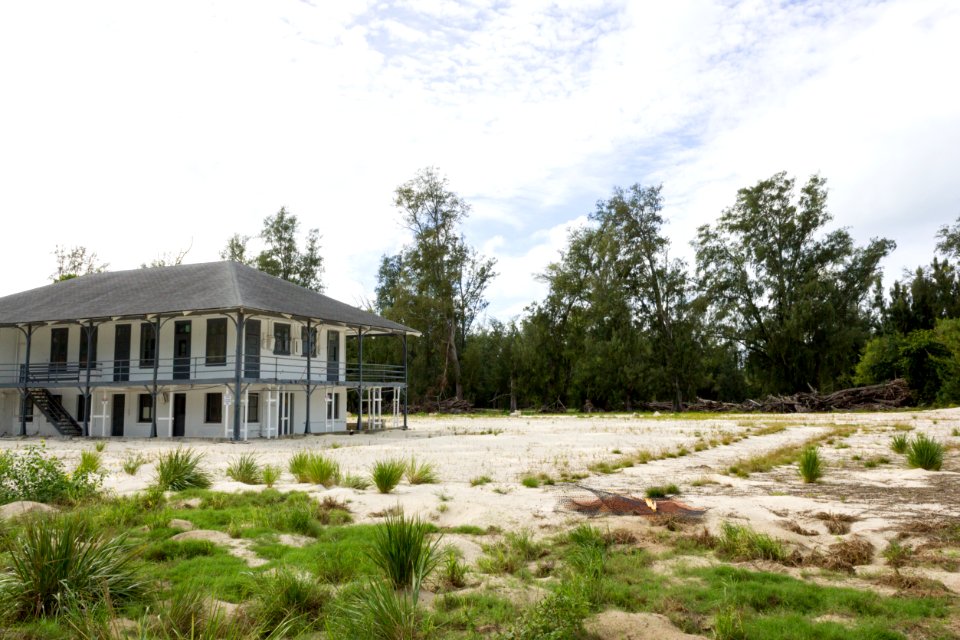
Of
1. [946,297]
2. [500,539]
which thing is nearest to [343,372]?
[500,539]

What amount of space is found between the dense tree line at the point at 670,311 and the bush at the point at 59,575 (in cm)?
4611

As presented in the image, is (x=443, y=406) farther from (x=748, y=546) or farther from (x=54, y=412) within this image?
(x=748, y=546)

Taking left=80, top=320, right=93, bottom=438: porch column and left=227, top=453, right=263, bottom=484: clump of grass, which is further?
left=80, top=320, right=93, bottom=438: porch column

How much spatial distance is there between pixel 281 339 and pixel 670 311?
32.4 metres

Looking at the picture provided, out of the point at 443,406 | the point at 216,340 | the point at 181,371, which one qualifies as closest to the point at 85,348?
the point at 181,371

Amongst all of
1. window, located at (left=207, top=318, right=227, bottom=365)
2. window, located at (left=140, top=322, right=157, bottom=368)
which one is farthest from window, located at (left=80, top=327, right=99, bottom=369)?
window, located at (left=207, top=318, right=227, bottom=365)

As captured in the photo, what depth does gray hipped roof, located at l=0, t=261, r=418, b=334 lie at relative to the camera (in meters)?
27.8

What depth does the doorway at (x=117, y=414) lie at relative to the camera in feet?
99.6

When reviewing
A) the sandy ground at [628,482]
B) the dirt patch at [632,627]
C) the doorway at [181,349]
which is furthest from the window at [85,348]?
the dirt patch at [632,627]

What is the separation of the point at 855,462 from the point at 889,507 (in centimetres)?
633

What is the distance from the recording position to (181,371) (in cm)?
2908

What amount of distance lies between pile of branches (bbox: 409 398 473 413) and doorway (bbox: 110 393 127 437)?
2738cm

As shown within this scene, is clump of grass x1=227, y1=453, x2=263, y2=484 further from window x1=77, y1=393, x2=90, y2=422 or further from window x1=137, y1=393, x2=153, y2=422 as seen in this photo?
window x1=77, y1=393, x2=90, y2=422

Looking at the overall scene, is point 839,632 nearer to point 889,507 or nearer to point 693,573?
point 693,573
